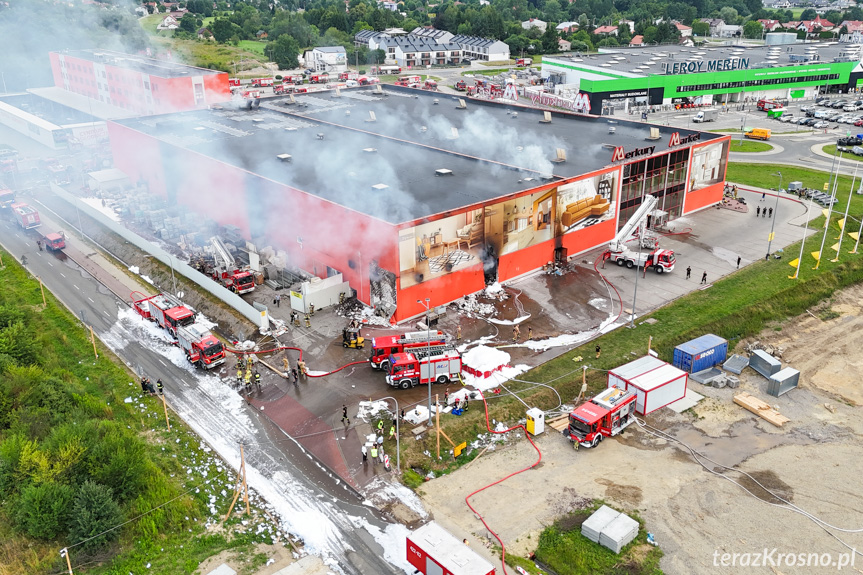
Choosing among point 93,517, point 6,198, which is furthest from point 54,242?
point 93,517

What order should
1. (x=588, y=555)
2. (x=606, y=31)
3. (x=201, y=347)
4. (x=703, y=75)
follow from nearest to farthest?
(x=588, y=555), (x=201, y=347), (x=703, y=75), (x=606, y=31)

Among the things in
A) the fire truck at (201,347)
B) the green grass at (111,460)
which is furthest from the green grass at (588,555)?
the fire truck at (201,347)

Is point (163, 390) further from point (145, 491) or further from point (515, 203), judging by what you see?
point (515, 203)

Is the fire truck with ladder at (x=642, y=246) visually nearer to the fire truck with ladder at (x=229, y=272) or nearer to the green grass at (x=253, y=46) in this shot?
the fire truck with ladder at (x=229, y=272)

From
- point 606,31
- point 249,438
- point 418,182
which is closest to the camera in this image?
point 249,438

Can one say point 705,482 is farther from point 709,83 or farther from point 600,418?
point 709,83

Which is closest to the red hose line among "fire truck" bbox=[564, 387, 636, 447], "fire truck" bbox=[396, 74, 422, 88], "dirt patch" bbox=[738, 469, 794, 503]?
"fire truck" bbox=[564, 387, 636, 447]

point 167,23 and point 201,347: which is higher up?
point 167,23

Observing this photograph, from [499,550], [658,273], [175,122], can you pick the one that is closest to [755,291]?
[658,273]
